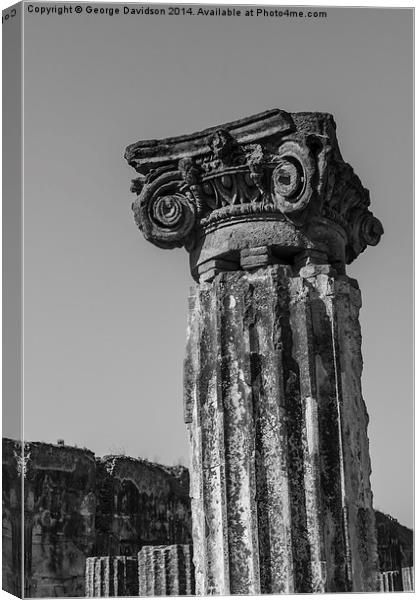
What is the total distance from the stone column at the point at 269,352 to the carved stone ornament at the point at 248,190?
1 centimetres

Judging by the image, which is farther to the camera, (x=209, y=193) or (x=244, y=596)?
(x=209, y=193)

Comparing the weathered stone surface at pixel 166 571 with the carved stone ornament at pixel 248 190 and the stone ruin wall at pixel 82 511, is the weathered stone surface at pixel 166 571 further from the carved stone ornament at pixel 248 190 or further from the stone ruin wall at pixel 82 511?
the carved stone ornament at pixel 248 190

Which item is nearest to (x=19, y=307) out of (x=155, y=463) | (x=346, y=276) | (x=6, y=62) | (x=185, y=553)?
(x=6, y=62)

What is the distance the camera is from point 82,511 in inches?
1058

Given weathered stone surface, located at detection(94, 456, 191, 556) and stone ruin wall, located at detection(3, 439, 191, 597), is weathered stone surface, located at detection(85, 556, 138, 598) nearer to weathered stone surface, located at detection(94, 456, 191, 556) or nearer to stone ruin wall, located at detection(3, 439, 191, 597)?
stone ruin wall, located at detection(3, 439, 191, 597)

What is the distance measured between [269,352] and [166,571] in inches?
436

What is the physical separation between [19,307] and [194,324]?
4.52 ft

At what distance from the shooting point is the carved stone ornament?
870 centimetres

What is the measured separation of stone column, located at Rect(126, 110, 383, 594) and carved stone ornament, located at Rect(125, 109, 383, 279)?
1 cm

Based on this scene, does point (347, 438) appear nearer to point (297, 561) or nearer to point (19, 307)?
point (297, 561)

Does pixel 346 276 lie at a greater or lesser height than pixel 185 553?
greater

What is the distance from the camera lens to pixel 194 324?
8.81 m

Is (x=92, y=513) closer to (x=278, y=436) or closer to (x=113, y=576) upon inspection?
(x=113, y=576)

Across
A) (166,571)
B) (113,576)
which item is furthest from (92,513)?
(166,571)
